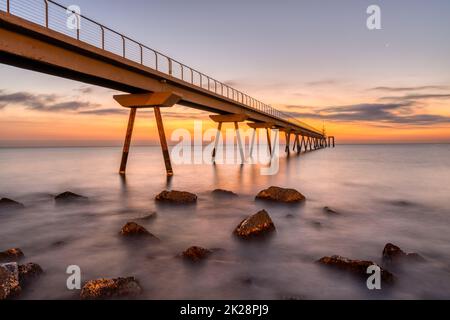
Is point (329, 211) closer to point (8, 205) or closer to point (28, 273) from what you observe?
point (28, 273)

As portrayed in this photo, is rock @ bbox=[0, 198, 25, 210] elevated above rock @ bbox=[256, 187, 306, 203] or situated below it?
below

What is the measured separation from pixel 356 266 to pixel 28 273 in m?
5.80

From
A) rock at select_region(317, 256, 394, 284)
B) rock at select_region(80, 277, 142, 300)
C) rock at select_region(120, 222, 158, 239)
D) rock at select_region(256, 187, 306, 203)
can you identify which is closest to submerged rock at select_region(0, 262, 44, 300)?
rock at select_region(80, 277, 142, 300)

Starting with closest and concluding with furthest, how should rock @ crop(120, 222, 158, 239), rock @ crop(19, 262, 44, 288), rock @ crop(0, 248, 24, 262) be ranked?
rock @ crop(19, 262, 44, 288) < rock @ crop(0, 248, 24, 262) < rock @ crop(120, 222, 158, 239)

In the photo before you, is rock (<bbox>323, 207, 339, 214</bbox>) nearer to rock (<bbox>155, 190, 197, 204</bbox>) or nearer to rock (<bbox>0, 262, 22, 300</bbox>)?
rock (<bbox>155, 190, 197, 204</bbox>)

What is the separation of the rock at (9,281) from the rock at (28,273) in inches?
11.4

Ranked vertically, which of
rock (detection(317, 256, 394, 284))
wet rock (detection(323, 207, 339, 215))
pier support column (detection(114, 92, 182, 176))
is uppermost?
pier support column (detection(114, 92, 182, 176))

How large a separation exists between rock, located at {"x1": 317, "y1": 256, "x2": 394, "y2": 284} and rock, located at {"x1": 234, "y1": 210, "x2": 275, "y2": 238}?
2196 mm

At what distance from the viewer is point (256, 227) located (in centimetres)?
796

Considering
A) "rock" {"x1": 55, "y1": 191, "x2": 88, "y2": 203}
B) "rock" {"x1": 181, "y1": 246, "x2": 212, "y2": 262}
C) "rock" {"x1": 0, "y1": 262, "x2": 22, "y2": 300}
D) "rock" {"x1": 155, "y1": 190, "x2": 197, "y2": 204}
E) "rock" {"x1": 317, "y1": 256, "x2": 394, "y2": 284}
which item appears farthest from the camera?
Answer: "rock" {"x1": 55, "y1": 191, "x2": 88, "y2": 203}

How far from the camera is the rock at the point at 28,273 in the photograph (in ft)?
16.7

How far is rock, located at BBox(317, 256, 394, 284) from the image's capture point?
5285 mm

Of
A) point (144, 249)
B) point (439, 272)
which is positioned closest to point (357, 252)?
point (439, 272)
